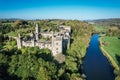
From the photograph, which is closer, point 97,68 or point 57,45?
point 57,45

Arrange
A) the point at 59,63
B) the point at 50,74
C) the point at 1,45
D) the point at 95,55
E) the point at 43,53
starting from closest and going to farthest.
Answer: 1. the point at 50,74
2. the point at 59,63
3. the point at 43,53
4. the point at 1,45
5. the point at 95,55

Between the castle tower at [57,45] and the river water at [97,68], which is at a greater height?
the castle tower at [57,45]

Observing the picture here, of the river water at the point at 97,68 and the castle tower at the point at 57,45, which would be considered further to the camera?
the castle tower at the point at 57,45

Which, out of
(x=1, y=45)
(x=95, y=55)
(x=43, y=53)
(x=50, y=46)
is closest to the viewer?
(x=43, y=53)

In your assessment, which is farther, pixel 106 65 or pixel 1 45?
pixel 1 45

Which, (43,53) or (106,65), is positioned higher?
(43,53)

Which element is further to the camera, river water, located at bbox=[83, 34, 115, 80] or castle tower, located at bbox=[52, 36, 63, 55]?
castle tower, located at bbox=[52, 36, 63, 55]

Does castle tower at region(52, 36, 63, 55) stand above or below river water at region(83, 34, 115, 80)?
above

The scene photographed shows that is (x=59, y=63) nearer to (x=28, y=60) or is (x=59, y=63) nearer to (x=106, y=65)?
(x=28, y=60)

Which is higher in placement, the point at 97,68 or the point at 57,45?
the point at 57,45

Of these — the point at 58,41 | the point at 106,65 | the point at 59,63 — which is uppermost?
the point at 58,41

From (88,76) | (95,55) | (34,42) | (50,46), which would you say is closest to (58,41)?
(50,46)
